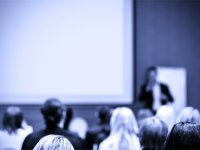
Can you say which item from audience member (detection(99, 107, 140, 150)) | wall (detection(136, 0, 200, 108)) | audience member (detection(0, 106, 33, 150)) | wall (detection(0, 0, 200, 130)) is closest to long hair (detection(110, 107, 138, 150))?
audience member (detection(99, 107, 140, 150))

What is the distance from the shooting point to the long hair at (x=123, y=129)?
3033 mm

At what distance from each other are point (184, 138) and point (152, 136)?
97cm

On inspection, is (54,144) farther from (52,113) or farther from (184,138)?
(52,113)

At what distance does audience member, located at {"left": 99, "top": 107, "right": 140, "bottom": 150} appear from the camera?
301 cm

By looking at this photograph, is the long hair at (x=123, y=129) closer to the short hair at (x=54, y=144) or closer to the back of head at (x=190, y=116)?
the back of head at (x=190, y=116)

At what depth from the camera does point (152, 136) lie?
265 centimetres

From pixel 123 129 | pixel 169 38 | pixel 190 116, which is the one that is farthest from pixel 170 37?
pixel 123 129

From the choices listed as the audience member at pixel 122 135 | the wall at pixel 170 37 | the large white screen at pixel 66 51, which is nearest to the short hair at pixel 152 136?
the audience member at pixel 122 135

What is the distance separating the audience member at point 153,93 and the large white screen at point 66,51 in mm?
388

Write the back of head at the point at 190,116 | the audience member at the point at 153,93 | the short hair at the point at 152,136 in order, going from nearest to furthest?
the short hair at the point at 152,136 → the back of head at the point at 190,116 → the audience member at the point at 153,93

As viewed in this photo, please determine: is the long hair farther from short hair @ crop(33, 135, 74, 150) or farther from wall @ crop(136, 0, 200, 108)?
wall @ crop(136, 0, 200, 108)

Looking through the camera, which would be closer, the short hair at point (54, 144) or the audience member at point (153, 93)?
the short hair at point (54, 144)

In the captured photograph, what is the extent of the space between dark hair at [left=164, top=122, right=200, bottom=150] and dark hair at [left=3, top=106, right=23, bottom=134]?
2.05 metres

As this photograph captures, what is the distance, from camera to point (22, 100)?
266 inches
